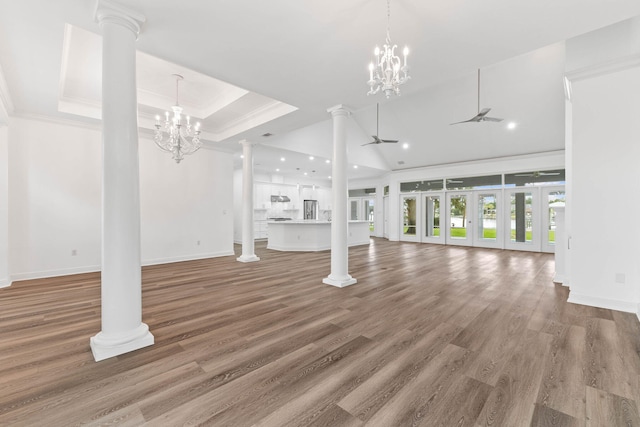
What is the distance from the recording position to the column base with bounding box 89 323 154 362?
2191mm

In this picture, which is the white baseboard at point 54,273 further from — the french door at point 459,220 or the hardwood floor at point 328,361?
the french door at point 459,220

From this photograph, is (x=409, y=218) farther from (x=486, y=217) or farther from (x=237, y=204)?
(x=237, y=204)

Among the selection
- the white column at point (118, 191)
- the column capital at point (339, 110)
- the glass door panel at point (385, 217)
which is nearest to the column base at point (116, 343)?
the white column at point (118, 191)

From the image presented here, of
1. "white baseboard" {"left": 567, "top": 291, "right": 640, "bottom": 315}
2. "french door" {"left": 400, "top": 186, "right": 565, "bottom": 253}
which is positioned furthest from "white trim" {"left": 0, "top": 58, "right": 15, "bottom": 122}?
"french door" {"left": 400, "top": 186, "right": 565, "bottom": 253}

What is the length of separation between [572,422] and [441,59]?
11.3 ft

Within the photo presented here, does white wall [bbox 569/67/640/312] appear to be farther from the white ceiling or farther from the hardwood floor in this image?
the white ceiling

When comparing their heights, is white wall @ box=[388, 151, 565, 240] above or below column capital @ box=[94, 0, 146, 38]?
below

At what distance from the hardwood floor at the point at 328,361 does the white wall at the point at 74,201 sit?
995 mm

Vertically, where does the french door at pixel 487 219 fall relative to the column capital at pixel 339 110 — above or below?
below

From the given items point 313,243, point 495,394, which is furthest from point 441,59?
point 313,243

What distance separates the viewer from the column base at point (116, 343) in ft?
7.19

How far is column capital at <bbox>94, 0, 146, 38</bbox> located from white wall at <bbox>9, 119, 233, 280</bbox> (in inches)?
157

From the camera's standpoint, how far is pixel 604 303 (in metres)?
3.36

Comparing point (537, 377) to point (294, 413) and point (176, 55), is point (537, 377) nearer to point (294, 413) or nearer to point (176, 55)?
point (294, 413)
